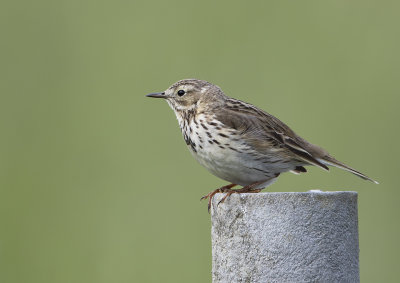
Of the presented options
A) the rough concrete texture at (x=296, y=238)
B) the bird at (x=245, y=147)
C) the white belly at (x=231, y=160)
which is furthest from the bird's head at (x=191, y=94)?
the rough concrete texture at (x=296, y=238)

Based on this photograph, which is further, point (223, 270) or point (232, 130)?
point (232, 130)

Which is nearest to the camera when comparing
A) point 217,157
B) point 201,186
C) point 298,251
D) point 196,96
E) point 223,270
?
point 298,251

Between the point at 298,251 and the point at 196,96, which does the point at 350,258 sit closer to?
the point at 298,251

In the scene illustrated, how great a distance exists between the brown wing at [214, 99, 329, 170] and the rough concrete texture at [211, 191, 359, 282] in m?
2.09

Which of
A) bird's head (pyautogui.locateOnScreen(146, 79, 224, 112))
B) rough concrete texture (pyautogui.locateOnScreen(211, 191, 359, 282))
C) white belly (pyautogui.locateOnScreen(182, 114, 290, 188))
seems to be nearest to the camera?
rough concrete texture (pyautogui.locateOnScreen(211, 191, 359, 282))

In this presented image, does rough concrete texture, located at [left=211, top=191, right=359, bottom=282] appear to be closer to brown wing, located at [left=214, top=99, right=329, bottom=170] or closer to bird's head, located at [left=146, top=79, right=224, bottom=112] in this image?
brown wing, located at [left=214, top=99, right=329, bottom=170]

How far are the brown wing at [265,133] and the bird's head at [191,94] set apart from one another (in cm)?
31

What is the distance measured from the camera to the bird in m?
6.69

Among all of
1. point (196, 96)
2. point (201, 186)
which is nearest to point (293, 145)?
point (196, 96)

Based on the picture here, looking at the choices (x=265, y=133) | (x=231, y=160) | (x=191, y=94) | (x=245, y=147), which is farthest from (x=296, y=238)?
(x=191, y=94)

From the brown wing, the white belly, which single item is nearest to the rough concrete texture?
the white belly

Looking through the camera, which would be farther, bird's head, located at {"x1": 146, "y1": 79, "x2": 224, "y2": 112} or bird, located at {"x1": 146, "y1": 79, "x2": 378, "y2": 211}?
bird's head, located at {"x1": 146, "y1": 79, "x2": 224, "y2": 112}

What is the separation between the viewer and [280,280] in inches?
180

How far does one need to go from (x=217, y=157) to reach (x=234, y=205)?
1.85 meters
